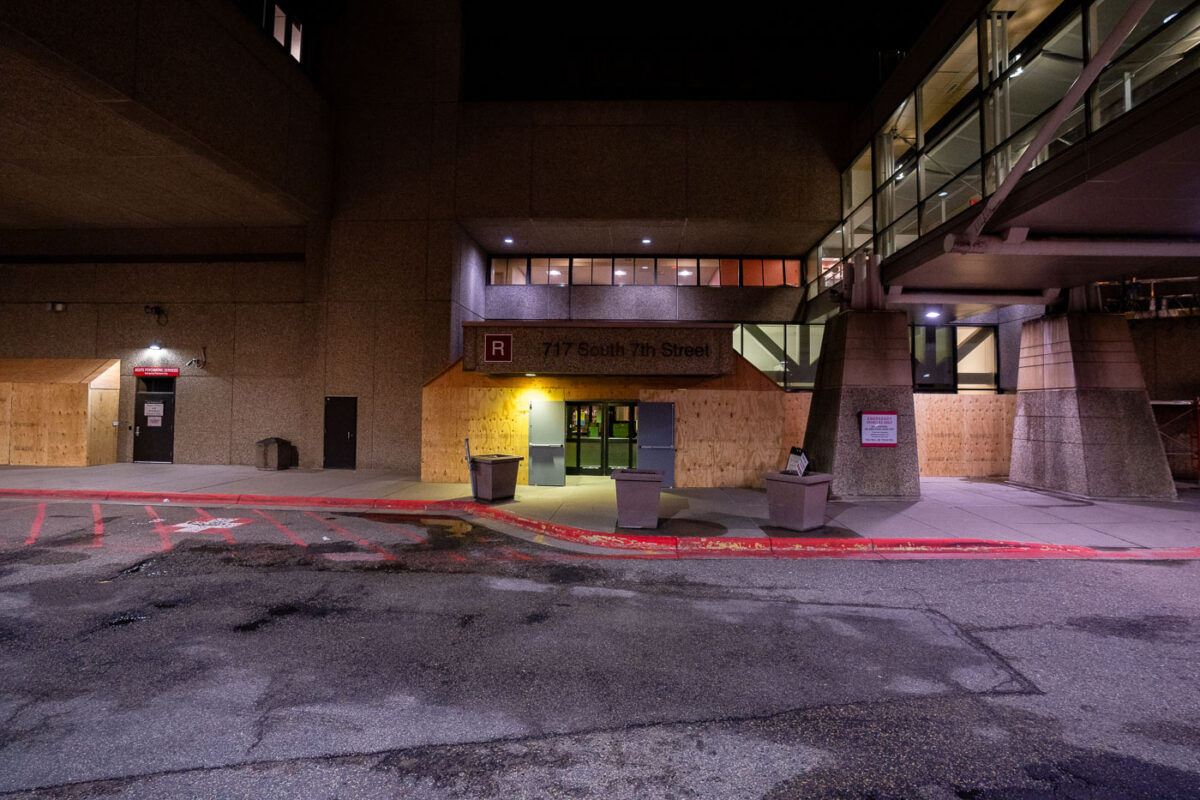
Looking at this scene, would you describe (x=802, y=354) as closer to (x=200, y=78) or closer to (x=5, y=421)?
(x=200, y=78)

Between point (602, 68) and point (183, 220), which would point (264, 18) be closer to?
point (183, 220)

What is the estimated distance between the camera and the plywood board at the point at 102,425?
1667 centimetres

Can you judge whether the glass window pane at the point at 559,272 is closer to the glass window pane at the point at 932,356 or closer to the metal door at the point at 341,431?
the metal door at the point at 341,431

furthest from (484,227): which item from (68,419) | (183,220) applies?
(68,419)

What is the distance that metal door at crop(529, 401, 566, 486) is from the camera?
13508 millimetres

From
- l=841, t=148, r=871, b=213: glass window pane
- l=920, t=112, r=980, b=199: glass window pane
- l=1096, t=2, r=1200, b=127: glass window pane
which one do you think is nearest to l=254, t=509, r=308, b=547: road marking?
l=1096, t=2, r=1200, b=127: glass window pane

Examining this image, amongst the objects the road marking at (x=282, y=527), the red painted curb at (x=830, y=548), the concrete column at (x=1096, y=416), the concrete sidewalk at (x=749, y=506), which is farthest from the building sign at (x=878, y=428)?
the road marking at (x=282, y=527)

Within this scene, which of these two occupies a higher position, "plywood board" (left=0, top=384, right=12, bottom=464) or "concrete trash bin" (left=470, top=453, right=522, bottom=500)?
"plywood board" (left=0, top=384, right=12, bottom=464)

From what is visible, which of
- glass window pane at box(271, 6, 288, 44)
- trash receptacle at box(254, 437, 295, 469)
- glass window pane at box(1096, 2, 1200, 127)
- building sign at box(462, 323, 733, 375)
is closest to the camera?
glass window pane at box(1096, 2, 1200, 127)

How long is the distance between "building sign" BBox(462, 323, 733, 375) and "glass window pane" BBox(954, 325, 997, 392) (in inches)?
396

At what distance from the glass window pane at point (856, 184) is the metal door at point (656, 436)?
872 cm

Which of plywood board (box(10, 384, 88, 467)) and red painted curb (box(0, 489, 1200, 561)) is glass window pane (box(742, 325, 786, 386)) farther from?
plywood board (box(10, 384, 88, 467))

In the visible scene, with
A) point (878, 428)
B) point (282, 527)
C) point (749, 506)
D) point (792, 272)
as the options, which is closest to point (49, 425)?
Answer: point (282, 527)

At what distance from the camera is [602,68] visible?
17.3 meters
